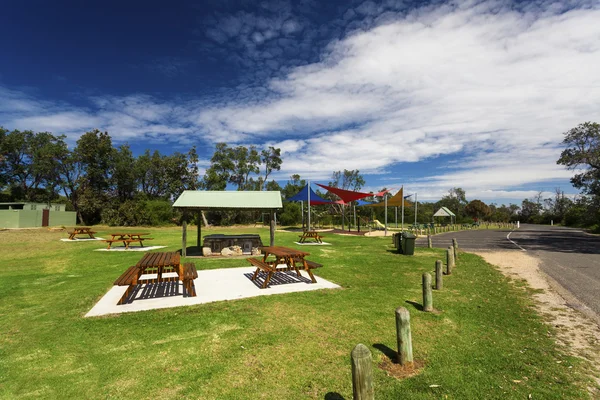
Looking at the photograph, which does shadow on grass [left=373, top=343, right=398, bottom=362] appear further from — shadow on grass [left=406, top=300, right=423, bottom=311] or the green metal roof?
the green metal roof

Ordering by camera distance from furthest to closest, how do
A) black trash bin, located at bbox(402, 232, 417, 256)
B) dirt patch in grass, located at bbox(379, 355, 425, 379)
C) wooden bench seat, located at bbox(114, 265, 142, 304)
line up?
black trash bin, located at bbox(402, 232, 417, 256) → wooden bench seat, located at bbox(114, 265, 142, 304) → dirt patch in grass, located at bbox(379, 355, 425, 379)

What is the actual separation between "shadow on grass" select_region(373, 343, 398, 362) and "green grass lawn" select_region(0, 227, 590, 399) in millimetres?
26

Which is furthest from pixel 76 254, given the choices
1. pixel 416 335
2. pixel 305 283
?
pixel 416 335

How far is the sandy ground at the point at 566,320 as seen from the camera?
12.7 feet

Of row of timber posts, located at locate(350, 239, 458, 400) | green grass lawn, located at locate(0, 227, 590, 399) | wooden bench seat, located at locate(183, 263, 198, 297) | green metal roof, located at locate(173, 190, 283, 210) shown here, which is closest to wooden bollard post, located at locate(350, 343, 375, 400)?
row of timber posts, located at locate(350, 239, 458, 400)

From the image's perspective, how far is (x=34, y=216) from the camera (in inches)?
1145

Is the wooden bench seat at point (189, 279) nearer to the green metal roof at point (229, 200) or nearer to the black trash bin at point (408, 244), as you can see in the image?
the green metal roof at point (229, 200)

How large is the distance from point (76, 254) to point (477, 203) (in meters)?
71.7

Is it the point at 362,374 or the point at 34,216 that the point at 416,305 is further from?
the point at 34,216

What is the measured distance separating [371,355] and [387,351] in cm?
69

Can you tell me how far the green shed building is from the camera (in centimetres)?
2759

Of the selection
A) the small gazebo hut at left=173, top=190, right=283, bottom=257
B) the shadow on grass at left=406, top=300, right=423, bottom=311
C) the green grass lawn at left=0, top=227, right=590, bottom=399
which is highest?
the small gazebo hut at left=173, top=190, right=283, bottom=257

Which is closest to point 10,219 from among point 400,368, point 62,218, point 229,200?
point 62,218

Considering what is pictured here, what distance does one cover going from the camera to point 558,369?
11.3 feet
